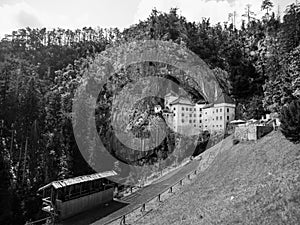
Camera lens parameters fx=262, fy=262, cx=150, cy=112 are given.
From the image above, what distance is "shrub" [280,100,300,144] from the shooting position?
64.3 ft

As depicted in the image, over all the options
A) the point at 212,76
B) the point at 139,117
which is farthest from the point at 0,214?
the point at 212,76

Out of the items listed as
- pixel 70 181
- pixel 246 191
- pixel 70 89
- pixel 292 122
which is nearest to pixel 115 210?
pixel 70 181

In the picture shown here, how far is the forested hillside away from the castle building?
10.8 ft

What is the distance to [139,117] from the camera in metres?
51.0

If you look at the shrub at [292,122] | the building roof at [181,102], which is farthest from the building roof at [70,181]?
the building roof at [181,102]

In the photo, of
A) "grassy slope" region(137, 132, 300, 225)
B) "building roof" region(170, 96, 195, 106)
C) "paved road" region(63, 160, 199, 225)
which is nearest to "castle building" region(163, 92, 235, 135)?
"building roof" region(170, 96, 195, 106)

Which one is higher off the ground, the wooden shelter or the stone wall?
the stone wall

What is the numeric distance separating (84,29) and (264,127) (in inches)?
3432

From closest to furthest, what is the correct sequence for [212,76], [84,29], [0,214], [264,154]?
[264,154] → [0,214] → [212,76] → [84,29]

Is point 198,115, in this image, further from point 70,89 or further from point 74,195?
point 74,195

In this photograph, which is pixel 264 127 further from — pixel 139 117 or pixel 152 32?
pixel 152 32

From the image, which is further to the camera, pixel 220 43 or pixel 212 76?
pixel 220 43

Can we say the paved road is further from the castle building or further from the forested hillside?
the castle building

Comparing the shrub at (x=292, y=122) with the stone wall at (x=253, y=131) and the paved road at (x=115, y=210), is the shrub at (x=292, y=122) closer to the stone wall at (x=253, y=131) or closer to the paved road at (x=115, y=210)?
the stone wall at (x=253, y=131)
